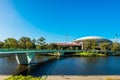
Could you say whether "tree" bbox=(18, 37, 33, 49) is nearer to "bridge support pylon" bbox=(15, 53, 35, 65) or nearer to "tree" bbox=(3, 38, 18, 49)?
"tree" bbox=(3, 38, 18, 49)

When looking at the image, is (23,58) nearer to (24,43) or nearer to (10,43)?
(10,43)

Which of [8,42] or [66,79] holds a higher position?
[8,42]

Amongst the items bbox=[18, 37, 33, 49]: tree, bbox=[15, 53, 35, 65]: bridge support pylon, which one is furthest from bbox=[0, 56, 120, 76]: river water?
bbox=[18, 37, 33, 49]: tree

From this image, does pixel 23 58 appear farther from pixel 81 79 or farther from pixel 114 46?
pixel 114 46

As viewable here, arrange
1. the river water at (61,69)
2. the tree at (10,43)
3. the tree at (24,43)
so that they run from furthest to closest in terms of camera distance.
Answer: the tree at (24,43)
the tree at (10,43)
the river water at (61,69)

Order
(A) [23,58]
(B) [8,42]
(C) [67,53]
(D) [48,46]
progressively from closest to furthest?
(A) [23,58] → (B) [8,42] → (C) [67,53] → (D) [48,46]

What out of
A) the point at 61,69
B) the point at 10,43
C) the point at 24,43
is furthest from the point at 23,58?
the point at 24,43

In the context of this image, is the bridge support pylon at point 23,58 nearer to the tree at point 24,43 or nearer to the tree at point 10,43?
the tree at point 10,43

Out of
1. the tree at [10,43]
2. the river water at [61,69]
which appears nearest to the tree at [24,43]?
the tree at [10,43]

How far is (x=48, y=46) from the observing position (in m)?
168

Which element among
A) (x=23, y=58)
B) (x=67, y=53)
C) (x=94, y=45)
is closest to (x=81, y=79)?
(x=23, y=58)

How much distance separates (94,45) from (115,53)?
82.3ft

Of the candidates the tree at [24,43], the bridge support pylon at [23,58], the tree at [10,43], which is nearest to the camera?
the bridge support pylon at [23,58]

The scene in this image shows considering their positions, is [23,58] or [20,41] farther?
[20,41]
